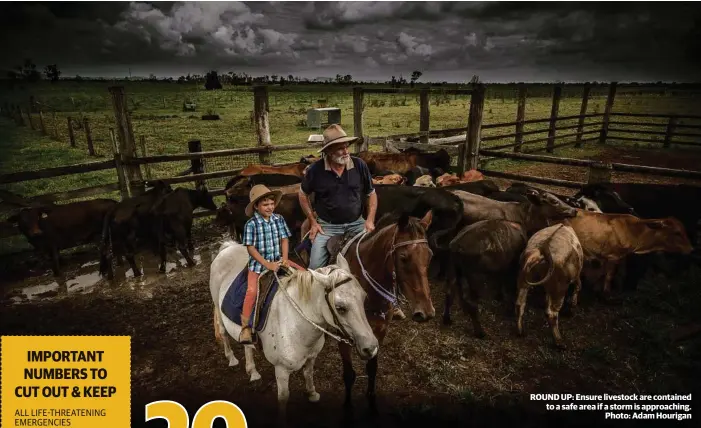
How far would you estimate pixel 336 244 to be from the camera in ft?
13.6

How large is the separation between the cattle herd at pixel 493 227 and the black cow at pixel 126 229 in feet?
0.06

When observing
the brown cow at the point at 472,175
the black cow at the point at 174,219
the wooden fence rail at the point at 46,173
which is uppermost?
the wooden fence rail at the point at 46,173

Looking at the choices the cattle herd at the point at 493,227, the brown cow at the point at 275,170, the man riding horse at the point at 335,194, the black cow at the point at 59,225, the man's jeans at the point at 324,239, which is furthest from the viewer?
the brown cow at the point at 275,170

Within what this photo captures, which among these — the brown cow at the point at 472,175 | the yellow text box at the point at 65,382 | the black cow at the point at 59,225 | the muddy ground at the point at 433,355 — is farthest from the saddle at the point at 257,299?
the brown cow at the point at 472,175

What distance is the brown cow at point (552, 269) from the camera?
4684 mm

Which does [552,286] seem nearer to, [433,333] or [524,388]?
[524,388]

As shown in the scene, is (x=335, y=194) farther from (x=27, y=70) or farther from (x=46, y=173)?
(x=27, y=70)

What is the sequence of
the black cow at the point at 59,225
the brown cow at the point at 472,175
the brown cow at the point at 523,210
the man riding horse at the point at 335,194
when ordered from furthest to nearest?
1. the brown cow at the point at 472,175
2. the black cow at the point at 59,225
3. the brown cow at the point at 523,210
4. the man riding horse at the point at 335,194

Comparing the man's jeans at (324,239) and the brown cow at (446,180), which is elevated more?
the man's jeans at (324,239)

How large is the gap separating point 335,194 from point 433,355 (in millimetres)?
2353

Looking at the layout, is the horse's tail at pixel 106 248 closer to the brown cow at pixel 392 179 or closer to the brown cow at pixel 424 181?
the brown cow at pixel 392 179

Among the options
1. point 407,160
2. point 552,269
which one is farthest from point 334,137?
point 407,160

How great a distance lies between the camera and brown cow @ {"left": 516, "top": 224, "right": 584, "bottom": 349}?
4.68 meters

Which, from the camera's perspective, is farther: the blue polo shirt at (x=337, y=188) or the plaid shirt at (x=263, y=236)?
the blue polo shirt at (x=337, y=188)
